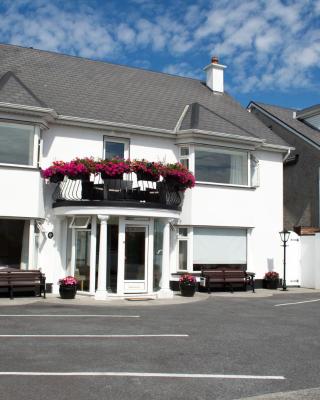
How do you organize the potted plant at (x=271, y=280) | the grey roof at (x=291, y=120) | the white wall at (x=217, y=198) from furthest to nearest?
the grey roof at (x=291, y=120)
the potted plant at (x=271, y=280)
the white wall at (x=217, y=198)

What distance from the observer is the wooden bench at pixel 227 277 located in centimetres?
1983

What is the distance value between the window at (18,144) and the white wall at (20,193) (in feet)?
1.28

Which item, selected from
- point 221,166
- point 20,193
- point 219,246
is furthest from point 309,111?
point 20,193

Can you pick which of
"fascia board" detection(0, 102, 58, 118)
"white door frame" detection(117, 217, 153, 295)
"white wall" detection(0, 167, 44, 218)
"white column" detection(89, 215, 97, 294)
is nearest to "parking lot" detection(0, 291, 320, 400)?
"white column" detection(89, 215, 97, 294)

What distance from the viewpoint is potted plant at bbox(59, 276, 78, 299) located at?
1647 centimetres

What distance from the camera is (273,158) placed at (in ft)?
75.7

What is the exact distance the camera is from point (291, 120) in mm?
29047

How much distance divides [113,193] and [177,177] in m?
2.35

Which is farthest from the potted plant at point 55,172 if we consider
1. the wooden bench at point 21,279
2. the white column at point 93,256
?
the wooden bench at point 21,279

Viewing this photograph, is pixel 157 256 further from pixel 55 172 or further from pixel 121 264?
pixel 55 172

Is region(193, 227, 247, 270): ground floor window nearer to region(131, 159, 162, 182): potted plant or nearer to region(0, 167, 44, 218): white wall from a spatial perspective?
region(131, 159, 162, 182): potted plant

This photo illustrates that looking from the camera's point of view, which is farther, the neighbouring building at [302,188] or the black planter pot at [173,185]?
the neighbouring building at [302,188]

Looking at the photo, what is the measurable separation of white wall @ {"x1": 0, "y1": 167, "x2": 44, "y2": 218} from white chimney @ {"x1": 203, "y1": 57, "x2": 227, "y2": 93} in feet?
37.3

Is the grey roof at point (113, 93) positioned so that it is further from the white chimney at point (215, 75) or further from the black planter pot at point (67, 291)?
the black planter pot at point (67, 291)
